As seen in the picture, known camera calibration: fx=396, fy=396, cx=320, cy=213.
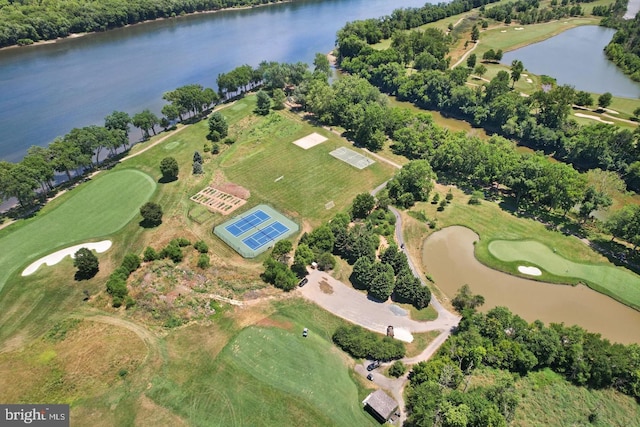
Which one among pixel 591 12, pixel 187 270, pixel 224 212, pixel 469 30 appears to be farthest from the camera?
pixel 591 12

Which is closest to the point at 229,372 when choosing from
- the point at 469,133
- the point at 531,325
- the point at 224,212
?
the point at 224,212

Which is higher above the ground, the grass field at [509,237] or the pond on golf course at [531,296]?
the grass field at [509,237]

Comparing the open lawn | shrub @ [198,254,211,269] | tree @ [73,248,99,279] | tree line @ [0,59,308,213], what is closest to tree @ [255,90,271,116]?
tree line @ [0,59,308,213]

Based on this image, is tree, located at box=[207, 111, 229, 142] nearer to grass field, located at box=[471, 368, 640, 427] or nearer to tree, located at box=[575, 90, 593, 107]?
grass field, located at box=[471, 368, 640, 427]

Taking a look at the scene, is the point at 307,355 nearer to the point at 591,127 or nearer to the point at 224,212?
the point at 224,212

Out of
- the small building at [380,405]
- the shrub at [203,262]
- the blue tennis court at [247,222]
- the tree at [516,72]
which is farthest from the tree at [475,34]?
the small building at [380,405]

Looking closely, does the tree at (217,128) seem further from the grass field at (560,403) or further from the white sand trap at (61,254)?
the grass field at (560,403)
